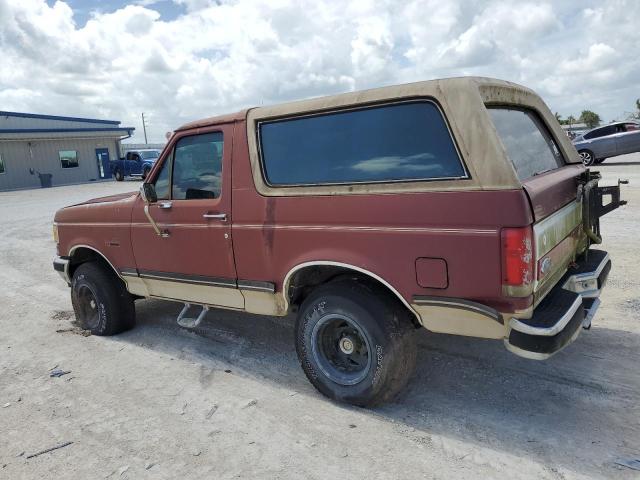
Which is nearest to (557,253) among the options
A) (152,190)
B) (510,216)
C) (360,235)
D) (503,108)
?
(510,216)

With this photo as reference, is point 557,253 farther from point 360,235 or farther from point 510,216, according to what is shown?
point 360,235

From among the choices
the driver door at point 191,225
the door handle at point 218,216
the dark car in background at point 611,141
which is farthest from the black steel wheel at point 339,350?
the dark car in background at point 611,141

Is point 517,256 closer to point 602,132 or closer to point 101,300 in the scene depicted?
point 101,300

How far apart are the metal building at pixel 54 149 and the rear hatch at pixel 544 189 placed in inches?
1317

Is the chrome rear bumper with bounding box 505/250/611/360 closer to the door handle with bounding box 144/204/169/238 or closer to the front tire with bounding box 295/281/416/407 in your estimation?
the front tire with bounding box 295/281/416/407

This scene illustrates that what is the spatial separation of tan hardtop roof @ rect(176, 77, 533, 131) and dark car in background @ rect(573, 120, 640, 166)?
56.8 ft

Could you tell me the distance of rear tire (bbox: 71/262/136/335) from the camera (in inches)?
199

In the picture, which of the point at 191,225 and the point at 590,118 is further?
the point at 590,118

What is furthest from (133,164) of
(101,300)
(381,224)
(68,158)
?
(381,224)

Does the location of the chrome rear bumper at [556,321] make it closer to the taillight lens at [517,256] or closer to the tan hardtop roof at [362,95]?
the taillight lens at [517,256]

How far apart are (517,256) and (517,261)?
27 millimetres

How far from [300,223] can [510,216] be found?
138 cm

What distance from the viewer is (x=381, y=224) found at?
313 cm

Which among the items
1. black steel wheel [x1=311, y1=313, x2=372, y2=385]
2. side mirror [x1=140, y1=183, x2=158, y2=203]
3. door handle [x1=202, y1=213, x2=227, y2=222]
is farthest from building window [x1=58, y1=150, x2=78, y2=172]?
black steel wheel [x1=311, y1=313, x2=372, y2=385]
